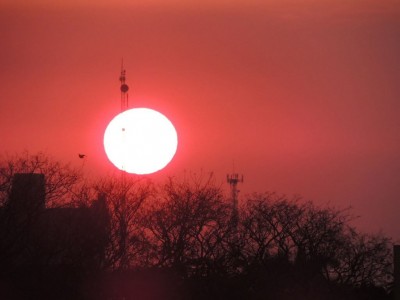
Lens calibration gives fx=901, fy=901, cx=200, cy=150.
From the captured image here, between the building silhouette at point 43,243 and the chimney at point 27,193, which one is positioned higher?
the chimney at point 27,193

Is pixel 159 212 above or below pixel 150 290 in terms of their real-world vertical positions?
above

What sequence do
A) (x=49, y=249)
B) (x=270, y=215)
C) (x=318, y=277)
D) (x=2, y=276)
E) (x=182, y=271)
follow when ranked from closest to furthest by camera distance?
(x=2, y=276) < (x=49, y=249) < (x=182, y=271) < (x=318, y=277) < (x=270, y=215)

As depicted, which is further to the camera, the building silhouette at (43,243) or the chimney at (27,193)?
the chimney at (27,193)

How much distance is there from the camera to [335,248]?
49.5m

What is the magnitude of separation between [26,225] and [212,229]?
11.4m

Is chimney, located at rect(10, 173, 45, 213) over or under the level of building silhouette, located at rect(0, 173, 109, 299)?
over

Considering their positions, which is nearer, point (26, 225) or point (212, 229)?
point (26, 225)

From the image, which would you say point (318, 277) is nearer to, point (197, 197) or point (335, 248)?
point (335, 248)

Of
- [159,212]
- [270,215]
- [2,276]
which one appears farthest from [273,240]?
[2,276]

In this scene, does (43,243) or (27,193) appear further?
(27,193)

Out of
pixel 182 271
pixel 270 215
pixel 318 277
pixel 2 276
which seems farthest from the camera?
pixel 270 215

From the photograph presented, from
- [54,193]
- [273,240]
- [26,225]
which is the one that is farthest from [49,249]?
[273,240]

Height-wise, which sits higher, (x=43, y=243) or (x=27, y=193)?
(x=27, y=193)

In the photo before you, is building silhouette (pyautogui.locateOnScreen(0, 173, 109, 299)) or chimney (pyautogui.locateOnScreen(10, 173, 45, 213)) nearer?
building silhouette (pyautogui.locateOnScreen(0, 173, 109, 299))
